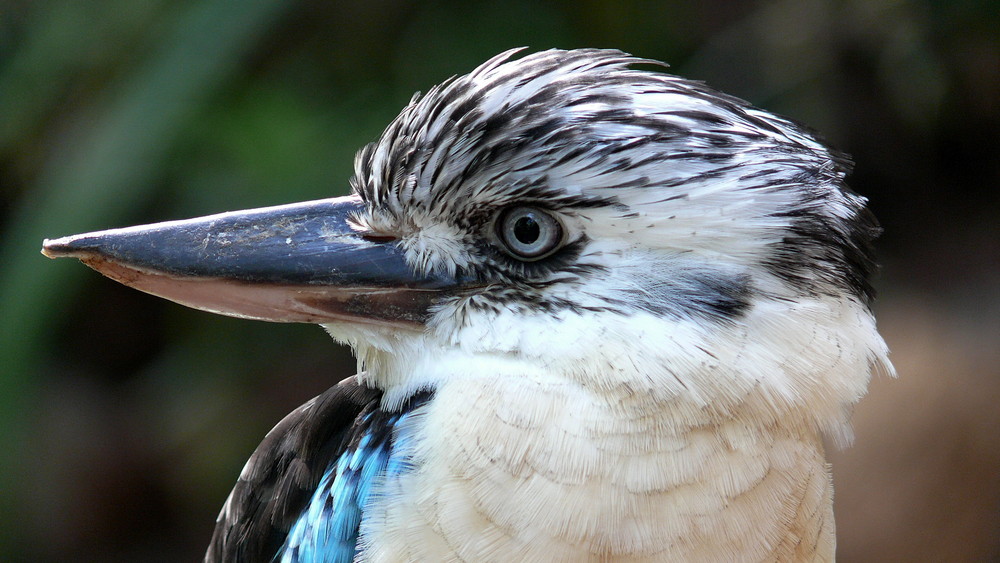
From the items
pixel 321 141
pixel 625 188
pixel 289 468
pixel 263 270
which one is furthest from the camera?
pixel 321 141

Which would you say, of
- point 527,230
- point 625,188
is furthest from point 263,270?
point 625,188

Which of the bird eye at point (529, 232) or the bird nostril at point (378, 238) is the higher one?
the bird nostril at point (378, 238)

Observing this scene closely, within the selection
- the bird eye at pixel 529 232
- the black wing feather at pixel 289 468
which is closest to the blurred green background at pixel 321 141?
the black wing feather at pixel 289 468

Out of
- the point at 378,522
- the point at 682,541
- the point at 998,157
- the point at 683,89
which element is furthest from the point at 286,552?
the point at 998,157

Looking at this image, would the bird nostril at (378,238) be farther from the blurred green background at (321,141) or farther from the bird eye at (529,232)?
the blurred green background at (321,141)

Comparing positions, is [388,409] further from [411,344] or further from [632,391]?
[632,391]

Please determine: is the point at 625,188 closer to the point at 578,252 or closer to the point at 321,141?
the point at 578,252
